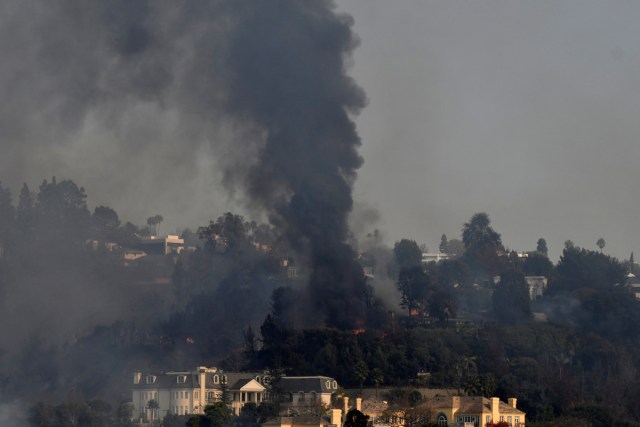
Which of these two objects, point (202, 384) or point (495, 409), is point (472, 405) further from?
point (202, 384)

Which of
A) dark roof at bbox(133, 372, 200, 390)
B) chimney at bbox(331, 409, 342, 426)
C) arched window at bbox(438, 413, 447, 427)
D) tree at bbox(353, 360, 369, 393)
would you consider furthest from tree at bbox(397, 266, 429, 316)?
chimney at bbox(331, 409, 342, 426)

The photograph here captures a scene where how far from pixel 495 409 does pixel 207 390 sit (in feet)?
87.7

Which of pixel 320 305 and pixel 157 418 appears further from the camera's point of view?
pixel 320 305

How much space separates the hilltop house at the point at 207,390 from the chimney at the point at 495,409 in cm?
1448

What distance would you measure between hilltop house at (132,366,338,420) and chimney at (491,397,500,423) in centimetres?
1448

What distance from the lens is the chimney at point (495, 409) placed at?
14412 centimetres

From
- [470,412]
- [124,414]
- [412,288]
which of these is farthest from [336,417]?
[412,288]

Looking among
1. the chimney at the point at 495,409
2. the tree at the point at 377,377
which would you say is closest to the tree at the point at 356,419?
the chimney at the point at 495,409

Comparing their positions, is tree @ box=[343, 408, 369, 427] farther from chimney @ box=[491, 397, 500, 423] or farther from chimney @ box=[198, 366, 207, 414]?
chimney @ box=[198, 366, 207, 414]

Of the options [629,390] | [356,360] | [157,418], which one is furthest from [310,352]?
[629,390]

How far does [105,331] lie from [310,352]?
1063 inches

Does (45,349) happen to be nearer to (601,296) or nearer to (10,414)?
(10,414)

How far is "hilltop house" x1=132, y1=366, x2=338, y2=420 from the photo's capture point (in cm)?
15450

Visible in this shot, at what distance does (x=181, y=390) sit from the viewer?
158 m
